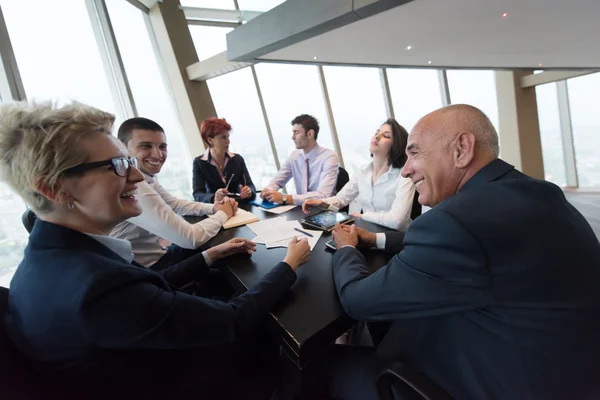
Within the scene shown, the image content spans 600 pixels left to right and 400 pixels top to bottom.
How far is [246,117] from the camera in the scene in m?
4.89

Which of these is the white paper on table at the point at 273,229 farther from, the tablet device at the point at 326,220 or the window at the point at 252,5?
the window at the point at 252,5

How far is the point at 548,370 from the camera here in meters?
Answer: 0.67

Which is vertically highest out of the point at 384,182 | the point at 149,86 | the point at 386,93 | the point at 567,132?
the point at 149,86

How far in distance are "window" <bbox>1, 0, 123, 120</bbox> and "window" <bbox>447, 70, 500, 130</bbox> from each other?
604 centimetres

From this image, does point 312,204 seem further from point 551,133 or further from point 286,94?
point 551,133

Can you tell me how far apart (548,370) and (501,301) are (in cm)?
21

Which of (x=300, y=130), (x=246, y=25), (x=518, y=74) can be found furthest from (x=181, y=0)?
(x=518, y=74)

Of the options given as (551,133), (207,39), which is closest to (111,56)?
(207,39)

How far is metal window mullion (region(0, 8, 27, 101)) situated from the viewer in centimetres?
210

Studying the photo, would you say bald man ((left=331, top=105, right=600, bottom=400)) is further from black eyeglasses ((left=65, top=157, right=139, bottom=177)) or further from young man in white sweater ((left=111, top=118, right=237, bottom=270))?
young man in white sweater ((left=111, top=118, right=237, bottom=270))

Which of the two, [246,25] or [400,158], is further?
[400,158]

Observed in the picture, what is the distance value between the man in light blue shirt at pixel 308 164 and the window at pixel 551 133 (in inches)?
211

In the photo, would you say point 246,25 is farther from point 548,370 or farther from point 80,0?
point 80,0

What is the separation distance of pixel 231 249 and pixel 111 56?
3591 millimetres
